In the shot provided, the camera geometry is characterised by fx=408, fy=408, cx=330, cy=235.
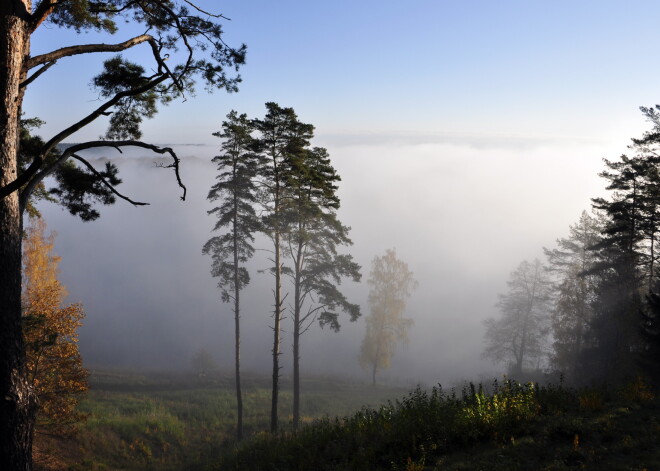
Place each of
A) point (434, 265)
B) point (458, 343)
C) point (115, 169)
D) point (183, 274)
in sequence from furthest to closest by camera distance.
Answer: point (434, 265)
point (183, 274)
point (458, 343)
point (115, 169)

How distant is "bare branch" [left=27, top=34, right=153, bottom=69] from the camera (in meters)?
6.24

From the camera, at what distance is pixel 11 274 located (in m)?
5.65

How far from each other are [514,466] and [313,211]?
51.9 ft

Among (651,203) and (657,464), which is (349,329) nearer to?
(651,203)

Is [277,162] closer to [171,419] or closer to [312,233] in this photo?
[312,233]

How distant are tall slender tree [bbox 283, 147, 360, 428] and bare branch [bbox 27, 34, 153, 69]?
42.0ft

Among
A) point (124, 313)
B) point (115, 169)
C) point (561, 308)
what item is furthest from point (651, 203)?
point (124, 313)

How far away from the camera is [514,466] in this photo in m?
6.08

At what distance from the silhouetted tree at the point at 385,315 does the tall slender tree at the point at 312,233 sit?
26867 millimetres

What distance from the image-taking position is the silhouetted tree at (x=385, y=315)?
49.0 meters

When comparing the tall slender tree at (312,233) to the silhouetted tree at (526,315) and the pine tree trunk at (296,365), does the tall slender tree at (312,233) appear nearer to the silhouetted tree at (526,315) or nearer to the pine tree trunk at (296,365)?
the pine tree trunk at (296,365)

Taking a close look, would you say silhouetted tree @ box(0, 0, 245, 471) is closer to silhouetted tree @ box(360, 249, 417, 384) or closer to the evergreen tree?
the evergreen tree

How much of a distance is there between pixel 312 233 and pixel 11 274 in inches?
658

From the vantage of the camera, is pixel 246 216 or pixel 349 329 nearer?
pixel 246 216
